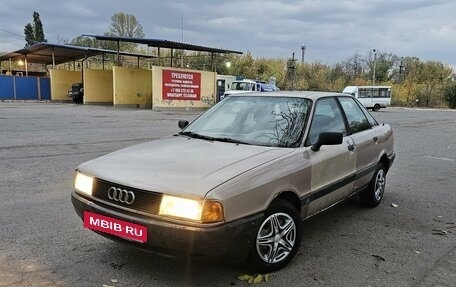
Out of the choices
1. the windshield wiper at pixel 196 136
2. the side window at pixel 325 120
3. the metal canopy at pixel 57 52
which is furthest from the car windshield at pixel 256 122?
the metal canopy at pixel 57 52

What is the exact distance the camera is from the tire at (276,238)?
321 centimetres

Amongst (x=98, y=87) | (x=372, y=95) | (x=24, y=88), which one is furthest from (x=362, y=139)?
(x=372, y=95)

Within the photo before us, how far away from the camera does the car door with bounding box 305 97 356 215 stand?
3.84 metres

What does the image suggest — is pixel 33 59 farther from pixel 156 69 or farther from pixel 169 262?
pixel 169 262

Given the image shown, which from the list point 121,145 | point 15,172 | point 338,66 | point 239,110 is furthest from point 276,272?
point 338,66

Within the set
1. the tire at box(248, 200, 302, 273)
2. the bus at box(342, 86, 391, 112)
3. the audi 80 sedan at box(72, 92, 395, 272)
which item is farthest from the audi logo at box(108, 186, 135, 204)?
the bus at box(342, 86, 391, 112)

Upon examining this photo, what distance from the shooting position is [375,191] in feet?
17.5

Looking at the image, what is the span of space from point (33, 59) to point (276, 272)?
40636mm

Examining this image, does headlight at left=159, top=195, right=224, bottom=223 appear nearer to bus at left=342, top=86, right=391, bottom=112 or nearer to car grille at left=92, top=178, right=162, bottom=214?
car grille at left=92, top=178, right=162, bottom=214

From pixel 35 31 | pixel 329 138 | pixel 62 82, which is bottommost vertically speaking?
pixel 329 138

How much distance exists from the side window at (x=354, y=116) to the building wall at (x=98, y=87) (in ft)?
96.0

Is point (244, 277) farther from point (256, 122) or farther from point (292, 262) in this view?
point (256, 122)

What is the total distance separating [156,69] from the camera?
25516 millimetres

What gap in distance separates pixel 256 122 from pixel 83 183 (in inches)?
Result: 69.6
